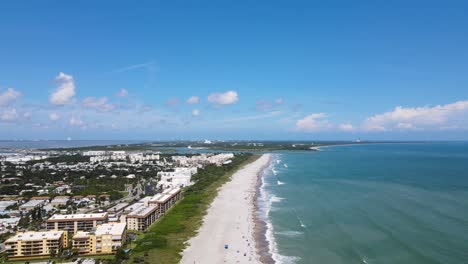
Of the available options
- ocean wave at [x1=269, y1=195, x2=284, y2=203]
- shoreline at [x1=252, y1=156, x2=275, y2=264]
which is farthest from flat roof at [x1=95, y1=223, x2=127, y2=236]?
ocean wave at [x1=269, y1=195, x2=284, y2=203]

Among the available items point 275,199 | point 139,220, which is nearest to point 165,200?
point 139,220

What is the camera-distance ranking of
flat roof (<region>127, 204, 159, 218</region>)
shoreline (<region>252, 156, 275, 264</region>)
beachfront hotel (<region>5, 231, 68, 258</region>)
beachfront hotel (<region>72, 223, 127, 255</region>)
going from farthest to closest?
flat roof (<region>127, 204, 159, 218</region>) → beachfront hotel (<region>72, 223, 127, 255</region>) → beachfront hotel (<region>5, 231, 68, 258</region>) → shoreline (<region>252, 156, 275, 264</region>)

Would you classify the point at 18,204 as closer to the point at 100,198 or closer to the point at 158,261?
the point at 100,198

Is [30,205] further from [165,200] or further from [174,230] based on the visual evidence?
[174,230]

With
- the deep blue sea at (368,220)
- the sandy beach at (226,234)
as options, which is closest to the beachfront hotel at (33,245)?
the sandy beach at (226,234)

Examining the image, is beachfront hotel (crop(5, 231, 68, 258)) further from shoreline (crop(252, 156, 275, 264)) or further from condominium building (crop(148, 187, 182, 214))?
shoreline (crop(252, 156, 275, 264))

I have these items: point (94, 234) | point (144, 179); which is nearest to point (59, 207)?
point (94, 234)
